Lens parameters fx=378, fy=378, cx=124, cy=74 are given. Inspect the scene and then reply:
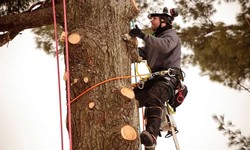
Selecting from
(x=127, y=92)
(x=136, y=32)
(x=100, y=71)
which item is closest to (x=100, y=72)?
(x=100, y=71)

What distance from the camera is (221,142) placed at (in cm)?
498

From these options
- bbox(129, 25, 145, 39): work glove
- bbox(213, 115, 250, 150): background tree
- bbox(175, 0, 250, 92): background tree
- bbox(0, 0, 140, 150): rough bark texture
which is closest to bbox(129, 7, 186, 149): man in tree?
bbox(129, 25, 145, 39): work glove

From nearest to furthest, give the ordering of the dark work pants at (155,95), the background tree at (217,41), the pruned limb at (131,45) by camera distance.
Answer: the pruned limb at (131,45) → the dark work pants at (155,95) → the background tree at (217,41)

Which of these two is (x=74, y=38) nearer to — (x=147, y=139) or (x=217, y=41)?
(x=147, y=139)

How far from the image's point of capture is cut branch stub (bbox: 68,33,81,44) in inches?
77.9

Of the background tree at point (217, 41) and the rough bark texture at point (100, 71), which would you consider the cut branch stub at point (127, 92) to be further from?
the background tree at point (217, 41)

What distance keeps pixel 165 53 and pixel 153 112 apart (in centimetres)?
50

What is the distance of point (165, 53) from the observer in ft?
8.36

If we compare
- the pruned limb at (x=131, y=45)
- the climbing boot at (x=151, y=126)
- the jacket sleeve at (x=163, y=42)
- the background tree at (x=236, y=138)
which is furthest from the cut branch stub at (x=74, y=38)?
the background tree at (x=236, y=138)

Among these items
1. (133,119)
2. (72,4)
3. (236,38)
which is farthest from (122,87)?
(236,38)

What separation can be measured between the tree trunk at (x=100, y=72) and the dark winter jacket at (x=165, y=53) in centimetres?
28

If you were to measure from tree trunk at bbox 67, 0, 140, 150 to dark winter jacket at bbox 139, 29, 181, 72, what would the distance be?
282 millimetres

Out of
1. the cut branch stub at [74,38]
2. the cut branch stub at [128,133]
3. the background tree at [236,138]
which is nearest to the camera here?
the cut branch stub at [128,133]

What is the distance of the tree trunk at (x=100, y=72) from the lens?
6.13 ft
